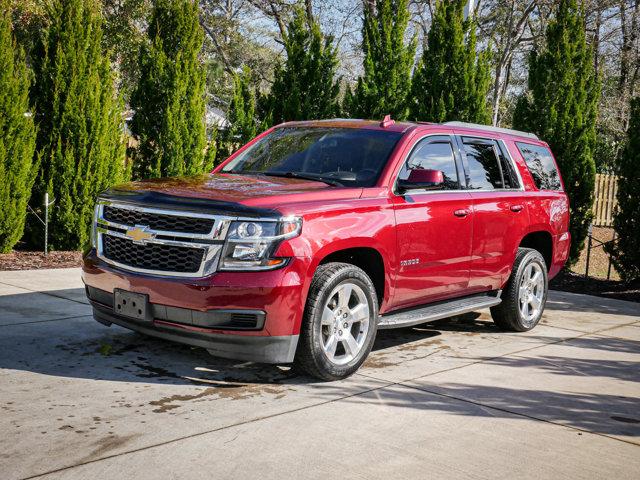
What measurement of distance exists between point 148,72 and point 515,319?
7.70 meters

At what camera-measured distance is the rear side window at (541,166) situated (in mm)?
7754

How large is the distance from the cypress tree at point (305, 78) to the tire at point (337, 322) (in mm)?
8246

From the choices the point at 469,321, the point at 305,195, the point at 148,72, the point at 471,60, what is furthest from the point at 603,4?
the point at 305,195

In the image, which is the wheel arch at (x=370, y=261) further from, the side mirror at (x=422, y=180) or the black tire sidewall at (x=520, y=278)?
the black tire sidewall at (x=520, y=278)

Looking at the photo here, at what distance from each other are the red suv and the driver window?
13 mm

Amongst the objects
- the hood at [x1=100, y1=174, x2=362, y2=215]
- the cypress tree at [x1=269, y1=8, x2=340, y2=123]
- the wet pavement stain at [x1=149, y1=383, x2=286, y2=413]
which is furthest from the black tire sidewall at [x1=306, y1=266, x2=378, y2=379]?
the cypress tree at [x1=269, y1=8, x2=340, y2=123]

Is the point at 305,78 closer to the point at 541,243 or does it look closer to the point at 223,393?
the point at 541,243

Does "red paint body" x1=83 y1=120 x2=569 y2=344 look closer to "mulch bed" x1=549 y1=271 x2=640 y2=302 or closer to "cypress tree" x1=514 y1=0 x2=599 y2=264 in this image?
"mulch bed" x1=549 y1=271 x2=640 y2=302

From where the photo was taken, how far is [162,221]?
515 centimetres

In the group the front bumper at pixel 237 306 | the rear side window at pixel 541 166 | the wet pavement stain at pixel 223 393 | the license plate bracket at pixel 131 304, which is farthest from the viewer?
the rear side window at pixel 541 166

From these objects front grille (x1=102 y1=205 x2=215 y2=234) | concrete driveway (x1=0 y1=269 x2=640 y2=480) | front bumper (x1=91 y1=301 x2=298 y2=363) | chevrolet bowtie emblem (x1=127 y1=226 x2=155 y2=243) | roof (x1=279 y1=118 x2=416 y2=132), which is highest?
roof (x1=279 y1=118 x2=416 y2=132)

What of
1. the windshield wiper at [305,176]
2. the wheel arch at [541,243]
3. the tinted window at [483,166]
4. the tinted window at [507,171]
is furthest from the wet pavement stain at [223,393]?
the wheel arch at [541,243]

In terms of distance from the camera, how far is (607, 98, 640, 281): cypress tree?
1089 cm

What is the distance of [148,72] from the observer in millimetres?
12305
